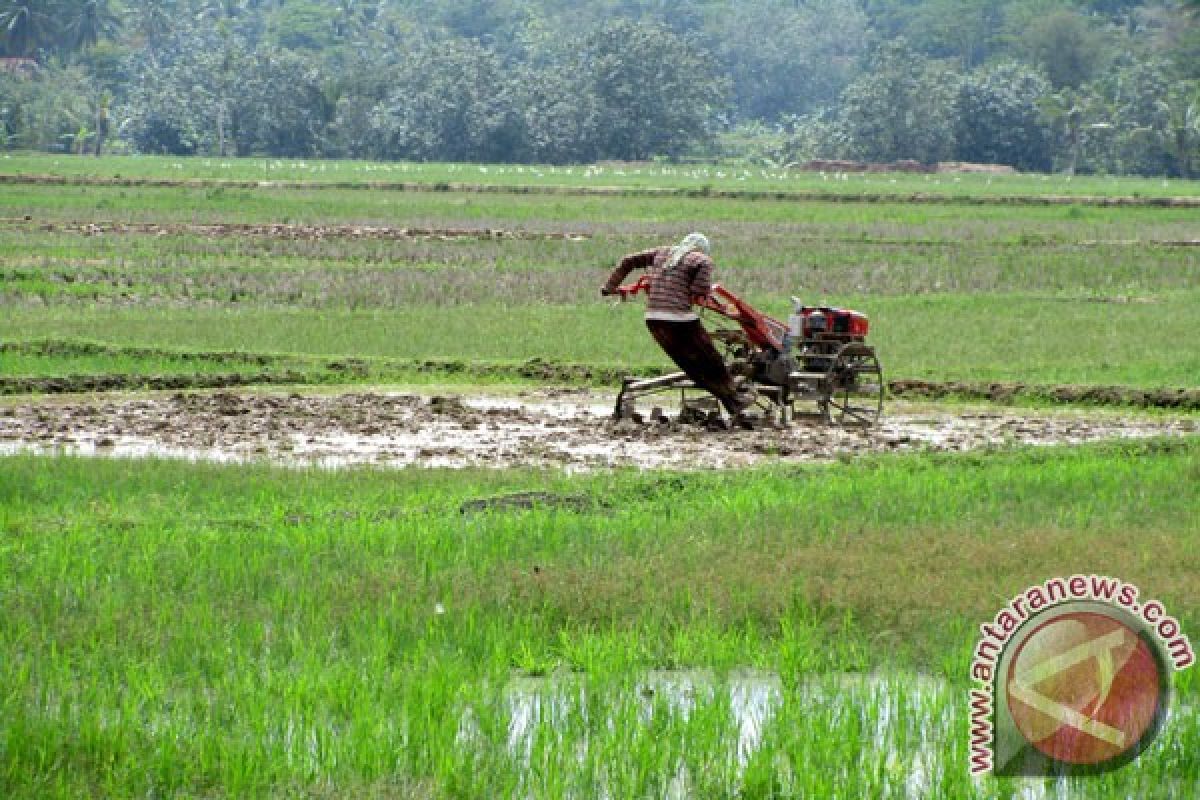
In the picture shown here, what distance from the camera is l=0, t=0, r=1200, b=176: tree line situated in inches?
2832

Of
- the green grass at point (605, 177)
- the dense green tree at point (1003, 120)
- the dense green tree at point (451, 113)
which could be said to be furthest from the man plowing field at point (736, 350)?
the dense green tree at point (451, 113)

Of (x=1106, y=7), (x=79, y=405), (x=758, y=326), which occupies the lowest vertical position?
(x=79, y=405)

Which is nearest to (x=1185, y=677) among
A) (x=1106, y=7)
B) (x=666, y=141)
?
(x=666, y=141)

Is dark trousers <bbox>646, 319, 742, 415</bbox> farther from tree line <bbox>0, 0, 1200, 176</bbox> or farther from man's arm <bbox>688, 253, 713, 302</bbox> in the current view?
tree line <bbox>0, 0, 1200, 176</bbox>

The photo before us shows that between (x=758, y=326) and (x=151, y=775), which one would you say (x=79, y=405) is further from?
(x=151, y=775)

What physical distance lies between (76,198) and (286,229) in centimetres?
829

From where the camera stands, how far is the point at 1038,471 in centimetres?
1032

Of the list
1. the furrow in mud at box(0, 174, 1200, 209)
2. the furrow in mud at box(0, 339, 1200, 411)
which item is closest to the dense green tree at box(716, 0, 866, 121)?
the furrow in mud at box(0, 174, 1200, 209)

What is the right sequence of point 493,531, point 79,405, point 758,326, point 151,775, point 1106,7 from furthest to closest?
point 1106,7
point 79,405
point 758,326
point 493,531
point 151,775

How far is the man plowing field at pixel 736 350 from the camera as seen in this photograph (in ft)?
39.9

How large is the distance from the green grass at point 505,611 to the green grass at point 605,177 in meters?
39.5

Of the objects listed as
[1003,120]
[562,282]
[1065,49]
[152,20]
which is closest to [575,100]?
[1003,120]

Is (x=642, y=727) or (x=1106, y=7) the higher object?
(x=1106, y=7)

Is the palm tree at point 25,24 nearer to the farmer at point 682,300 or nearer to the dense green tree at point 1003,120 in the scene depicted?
the dense green tree at point 1003,120
